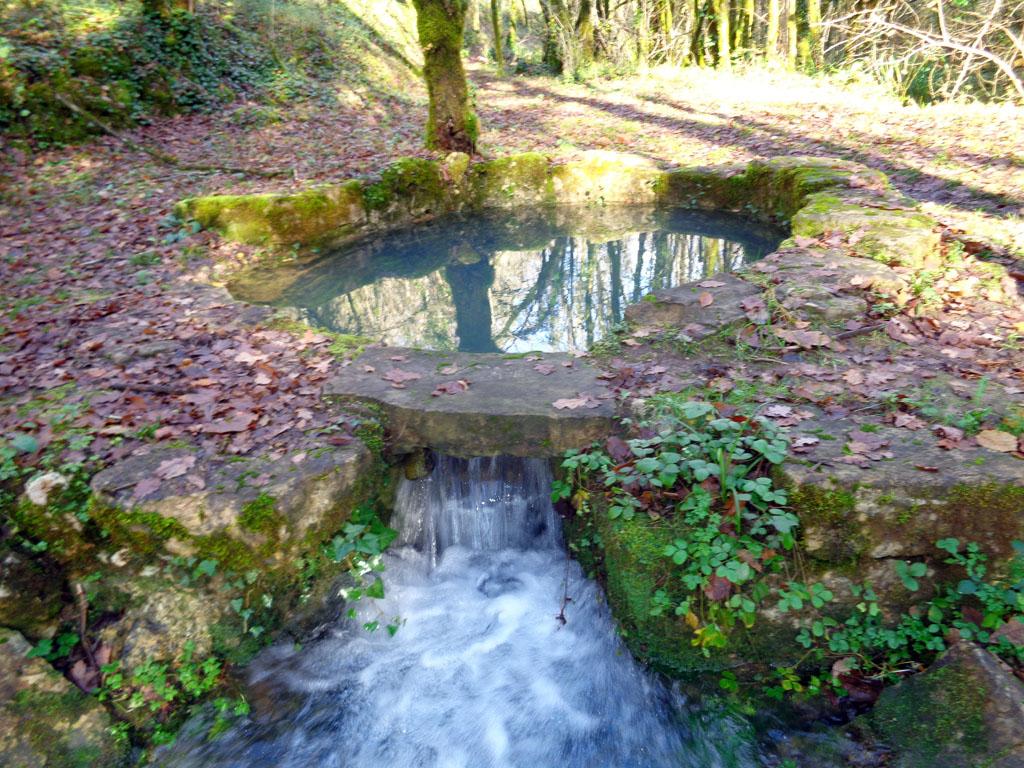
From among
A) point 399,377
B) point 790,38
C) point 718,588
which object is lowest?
point 718,588

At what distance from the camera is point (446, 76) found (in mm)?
8766

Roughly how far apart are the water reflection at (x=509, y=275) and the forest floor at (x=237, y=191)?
1144mm

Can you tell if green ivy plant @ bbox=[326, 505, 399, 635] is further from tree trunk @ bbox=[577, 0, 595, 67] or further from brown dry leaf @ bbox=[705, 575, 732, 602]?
tree trunk @ bbox=[577, 0, 595, 67]

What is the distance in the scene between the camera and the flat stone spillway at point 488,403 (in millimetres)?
3740

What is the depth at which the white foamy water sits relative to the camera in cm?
308

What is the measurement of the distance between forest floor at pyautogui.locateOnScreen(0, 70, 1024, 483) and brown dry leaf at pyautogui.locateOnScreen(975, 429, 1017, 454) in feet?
3.49

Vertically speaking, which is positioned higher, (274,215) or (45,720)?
(274,215)

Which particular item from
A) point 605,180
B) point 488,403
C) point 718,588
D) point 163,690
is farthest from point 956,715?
point 605,180

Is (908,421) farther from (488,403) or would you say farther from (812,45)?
(812,45)

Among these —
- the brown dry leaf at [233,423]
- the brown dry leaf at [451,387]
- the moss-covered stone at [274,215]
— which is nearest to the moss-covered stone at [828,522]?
the brown dry leaf at [451,387]

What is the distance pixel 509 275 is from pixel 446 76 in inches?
141

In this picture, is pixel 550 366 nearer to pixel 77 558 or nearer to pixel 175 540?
pixel 175 540

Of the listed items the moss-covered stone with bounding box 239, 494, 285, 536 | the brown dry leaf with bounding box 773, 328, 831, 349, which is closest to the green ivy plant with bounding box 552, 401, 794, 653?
the brown dry leaf with bounding box 773, 328, 831, 349

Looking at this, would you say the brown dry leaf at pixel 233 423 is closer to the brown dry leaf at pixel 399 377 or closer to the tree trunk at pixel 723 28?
the brown dry leaf at pixel 399 377
